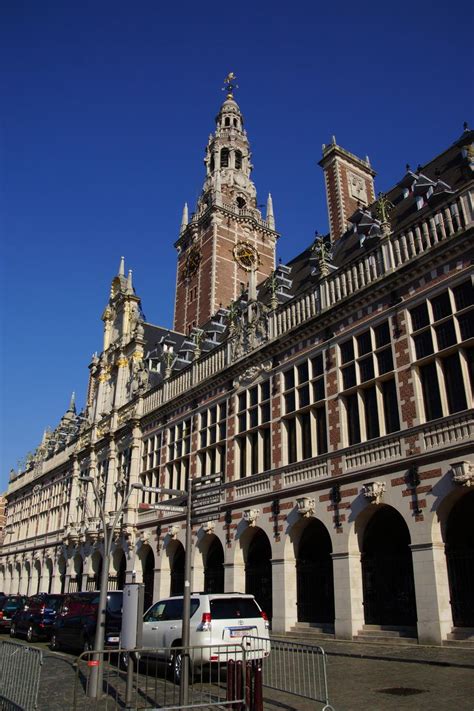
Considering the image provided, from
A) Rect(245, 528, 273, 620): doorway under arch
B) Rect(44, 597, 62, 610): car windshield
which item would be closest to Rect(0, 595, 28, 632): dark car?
Rect(44, 597, 62, 610): car windshield

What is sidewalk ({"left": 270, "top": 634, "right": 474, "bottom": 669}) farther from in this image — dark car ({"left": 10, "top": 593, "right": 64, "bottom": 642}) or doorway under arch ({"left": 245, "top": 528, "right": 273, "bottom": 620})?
dark car ({"left": 10, "top": 593, "right": 64, "bottom": 642})

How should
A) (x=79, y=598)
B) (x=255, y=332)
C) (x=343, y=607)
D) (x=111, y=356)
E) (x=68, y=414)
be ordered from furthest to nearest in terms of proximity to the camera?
(x=68, y=414) → (x=111, y=356) → (x=255, y=332) → (x=79, y=598) → (x=343, y=607)

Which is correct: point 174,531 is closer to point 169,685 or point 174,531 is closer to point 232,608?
point 232,608

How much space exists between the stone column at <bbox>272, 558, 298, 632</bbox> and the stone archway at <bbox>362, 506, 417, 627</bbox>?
302 centimetres

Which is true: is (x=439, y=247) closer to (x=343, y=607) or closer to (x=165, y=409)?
(x=343, y=607)

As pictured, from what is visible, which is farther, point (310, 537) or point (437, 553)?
point (310, 537)

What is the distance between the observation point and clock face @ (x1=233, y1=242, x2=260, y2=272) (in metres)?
51.7

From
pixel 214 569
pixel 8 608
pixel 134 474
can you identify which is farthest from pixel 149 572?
pixel 8 608

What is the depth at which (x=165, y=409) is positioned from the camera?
1251 inches

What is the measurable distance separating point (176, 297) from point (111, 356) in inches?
518

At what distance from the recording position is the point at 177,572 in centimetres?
2855

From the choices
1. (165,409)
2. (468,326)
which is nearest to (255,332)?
(165,409)

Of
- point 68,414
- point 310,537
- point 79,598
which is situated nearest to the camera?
point 79,598

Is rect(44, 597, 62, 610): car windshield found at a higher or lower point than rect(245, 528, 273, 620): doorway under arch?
lower
